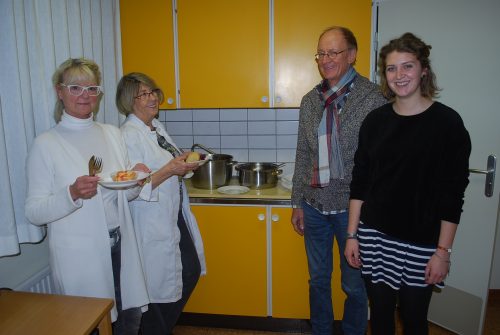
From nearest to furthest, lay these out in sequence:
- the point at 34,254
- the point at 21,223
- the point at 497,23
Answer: the point at 21,223 → the point at 34,254 → the point at 497,23

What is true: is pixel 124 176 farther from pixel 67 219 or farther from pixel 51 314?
pixel 51 314

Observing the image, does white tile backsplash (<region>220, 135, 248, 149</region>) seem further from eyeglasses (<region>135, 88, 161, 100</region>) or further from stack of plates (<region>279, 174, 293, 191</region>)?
eyeglasses (<region>135, 88, 161, 100</region>)

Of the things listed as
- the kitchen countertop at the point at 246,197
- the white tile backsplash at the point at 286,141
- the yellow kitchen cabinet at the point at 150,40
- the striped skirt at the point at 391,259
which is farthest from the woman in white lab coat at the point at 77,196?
the white tile backsplash at the point at 286,141

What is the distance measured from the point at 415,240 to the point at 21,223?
5.14 ft

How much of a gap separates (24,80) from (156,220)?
814mm

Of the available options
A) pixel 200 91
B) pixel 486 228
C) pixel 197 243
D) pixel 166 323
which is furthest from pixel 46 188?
pixel 486 228

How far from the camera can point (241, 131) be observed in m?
2.66

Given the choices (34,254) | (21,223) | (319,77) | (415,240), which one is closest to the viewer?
(415,240)

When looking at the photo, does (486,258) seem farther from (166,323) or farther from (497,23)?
(166,323)

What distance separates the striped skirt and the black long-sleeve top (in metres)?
0.03

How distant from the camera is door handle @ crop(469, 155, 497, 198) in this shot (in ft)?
5.96

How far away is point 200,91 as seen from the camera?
2258mm

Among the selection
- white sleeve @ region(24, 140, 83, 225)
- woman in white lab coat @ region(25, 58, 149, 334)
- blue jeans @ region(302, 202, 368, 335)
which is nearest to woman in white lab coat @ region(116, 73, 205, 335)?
woman in white lab coat @ region(25, 58, 149, 334)

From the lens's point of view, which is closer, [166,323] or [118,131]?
[118,131]
